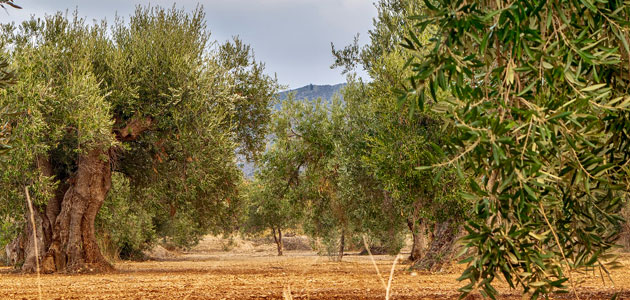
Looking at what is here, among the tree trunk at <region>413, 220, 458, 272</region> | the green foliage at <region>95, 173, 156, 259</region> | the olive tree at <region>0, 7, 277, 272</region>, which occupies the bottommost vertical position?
the tree trunk at <region>413, 220, 458, 272</region>

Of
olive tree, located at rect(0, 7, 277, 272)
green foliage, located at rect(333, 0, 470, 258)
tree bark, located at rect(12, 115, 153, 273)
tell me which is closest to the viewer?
green foliage, located at rect(333, 0, 470, 258)

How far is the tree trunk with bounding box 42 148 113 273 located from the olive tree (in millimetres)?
38

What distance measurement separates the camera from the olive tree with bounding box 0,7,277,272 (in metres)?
17.8

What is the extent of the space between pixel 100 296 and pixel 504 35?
1087 cm

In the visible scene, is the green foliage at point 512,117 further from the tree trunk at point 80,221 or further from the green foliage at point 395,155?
the tree trunk at point 80,221

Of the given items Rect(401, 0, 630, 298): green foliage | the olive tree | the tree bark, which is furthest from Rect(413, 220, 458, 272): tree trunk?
Rect(401, 0, 630, 298): green foliage

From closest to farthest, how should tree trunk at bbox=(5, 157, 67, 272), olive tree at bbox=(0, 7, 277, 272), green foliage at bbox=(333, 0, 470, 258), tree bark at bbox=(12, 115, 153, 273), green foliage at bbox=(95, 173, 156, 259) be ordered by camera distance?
green foliage at bbox=(333, 0, 470, 258)
olive tree at bbox=(0, 7, 277, 272)
tree bark at bbox=(12, 115, 153, 273)
tree trunk at bbox=(5, 157, 67, 272)
green foliage at bbox=(95, 173, 156, 259)

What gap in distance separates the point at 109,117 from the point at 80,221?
17.0ft

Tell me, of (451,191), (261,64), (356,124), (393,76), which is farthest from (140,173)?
(451,191)

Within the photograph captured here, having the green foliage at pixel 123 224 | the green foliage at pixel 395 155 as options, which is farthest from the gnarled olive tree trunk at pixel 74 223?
the green foliage at pixel 395 155

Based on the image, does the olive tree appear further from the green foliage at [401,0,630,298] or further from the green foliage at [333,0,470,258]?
the green foliage at [401,0,630,298]

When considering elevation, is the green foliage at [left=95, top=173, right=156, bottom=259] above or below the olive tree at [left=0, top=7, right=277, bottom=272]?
below

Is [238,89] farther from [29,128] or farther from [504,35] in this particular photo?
[504,35]

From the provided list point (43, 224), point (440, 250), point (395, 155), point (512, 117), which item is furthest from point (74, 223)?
point (512, 117)
